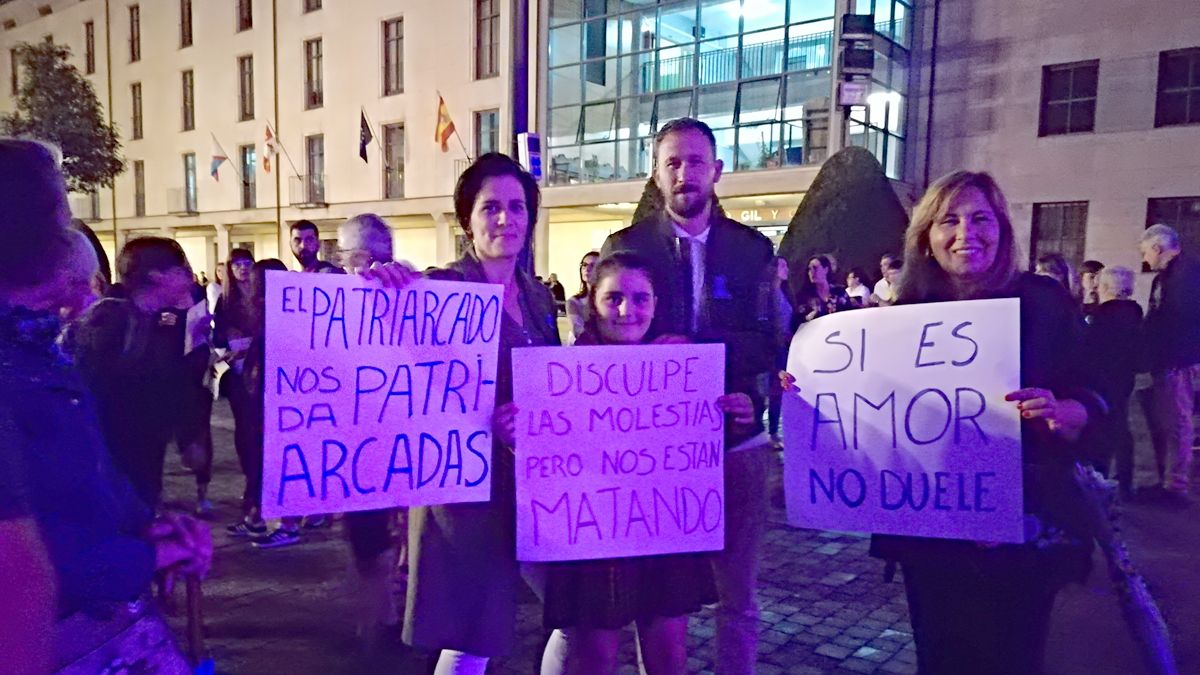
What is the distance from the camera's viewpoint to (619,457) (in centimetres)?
246

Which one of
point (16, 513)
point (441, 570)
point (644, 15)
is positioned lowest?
point (441, 570)

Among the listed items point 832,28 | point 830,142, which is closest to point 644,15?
point 832,28

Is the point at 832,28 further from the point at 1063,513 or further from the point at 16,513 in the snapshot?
the point at 16,513

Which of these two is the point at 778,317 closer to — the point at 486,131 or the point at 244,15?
the point at 486,131

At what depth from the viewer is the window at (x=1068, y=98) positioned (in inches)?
671

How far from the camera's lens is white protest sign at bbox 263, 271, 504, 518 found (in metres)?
2.13

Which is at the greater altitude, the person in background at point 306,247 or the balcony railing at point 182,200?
the balcony railing at point 182,200

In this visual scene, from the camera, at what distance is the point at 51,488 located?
1.31 meters

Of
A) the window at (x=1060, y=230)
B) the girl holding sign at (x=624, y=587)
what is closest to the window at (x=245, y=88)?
the window at (x=1060, y=230)

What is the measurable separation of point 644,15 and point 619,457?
67.9 ft

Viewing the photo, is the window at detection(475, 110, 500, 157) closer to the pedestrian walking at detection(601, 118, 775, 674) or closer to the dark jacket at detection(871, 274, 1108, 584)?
the pedestrian walking at detection(601, 118, 775, 674)

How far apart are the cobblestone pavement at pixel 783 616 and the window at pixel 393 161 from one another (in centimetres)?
2178

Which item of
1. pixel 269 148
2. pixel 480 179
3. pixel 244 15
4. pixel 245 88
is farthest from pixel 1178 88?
pixel 244 15

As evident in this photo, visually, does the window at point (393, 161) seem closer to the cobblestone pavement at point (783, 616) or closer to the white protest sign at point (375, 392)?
the cobblestone pavement at point (783, 616)
